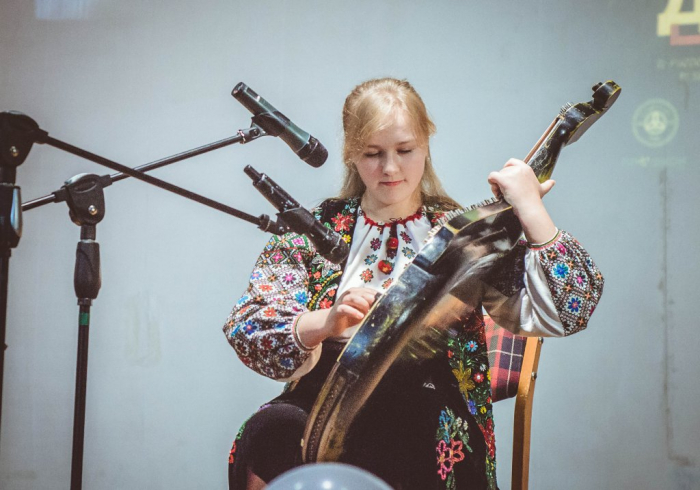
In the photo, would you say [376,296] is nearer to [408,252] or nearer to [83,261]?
[408,252]

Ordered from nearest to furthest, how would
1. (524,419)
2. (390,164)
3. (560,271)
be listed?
(560,271) < (390,164) < (524,419)

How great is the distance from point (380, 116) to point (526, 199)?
0.36m

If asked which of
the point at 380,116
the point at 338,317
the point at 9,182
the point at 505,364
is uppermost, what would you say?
the point at 380,116

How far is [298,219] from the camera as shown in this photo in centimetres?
103

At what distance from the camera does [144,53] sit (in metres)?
2.22

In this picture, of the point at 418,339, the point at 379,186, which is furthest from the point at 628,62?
the point at 418,339

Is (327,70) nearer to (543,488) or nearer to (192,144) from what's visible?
(192,144)

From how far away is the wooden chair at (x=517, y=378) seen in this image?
1.38 m

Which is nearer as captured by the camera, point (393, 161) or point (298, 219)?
point (298, 219)

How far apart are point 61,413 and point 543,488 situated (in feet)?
5.56

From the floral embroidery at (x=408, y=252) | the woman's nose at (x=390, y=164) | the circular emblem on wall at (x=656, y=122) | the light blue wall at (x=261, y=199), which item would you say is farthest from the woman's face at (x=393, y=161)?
the circular emblem on wall at (x=656, y=122)

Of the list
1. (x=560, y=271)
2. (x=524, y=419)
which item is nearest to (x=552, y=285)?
(x=560, y=271)

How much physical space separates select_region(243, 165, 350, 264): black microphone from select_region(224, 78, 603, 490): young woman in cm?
9

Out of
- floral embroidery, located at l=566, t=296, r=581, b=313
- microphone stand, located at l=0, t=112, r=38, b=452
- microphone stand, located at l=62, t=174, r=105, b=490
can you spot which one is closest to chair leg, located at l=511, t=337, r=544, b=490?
floral embroidery, located at l=566, t=296, r=581, b=313
